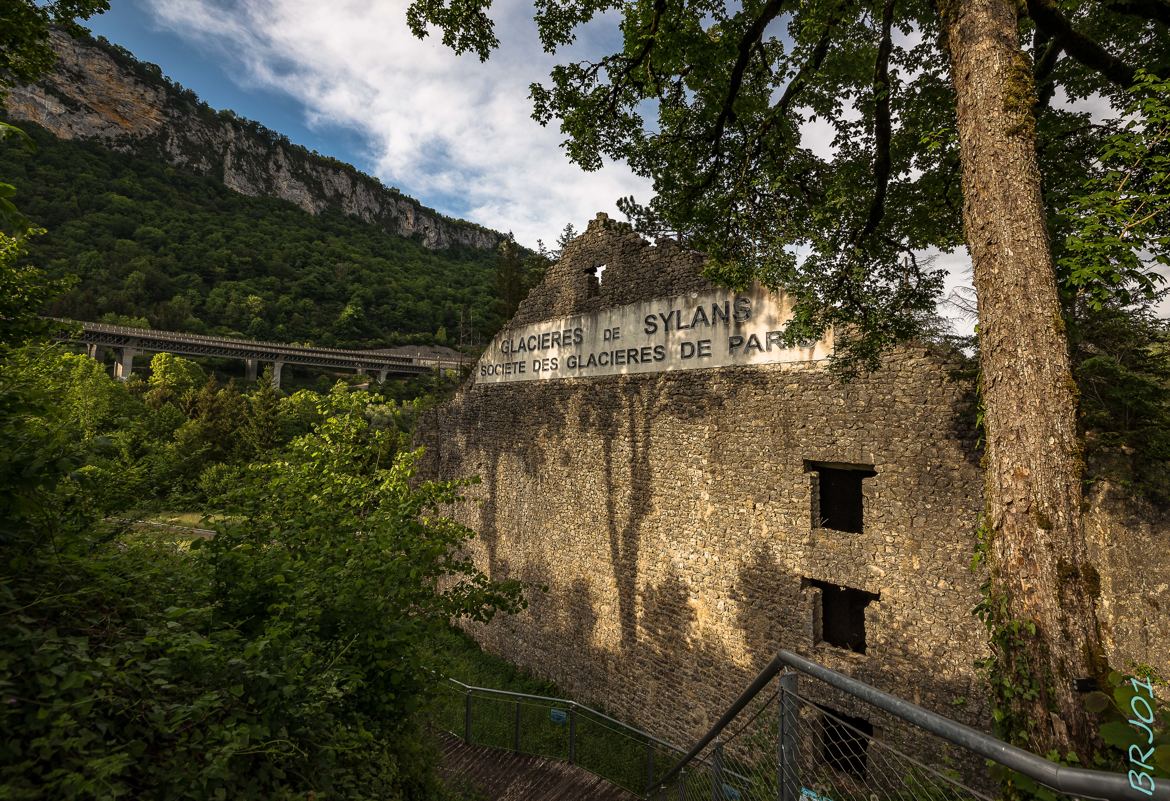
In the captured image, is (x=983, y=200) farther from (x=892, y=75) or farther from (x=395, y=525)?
→ (x=395, y=525)

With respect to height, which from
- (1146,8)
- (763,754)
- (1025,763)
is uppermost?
(1146,8)

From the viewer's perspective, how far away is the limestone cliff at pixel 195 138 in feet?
268

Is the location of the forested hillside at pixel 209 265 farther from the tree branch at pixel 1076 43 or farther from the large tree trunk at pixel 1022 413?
the large tree trunk at pixel 1022 413

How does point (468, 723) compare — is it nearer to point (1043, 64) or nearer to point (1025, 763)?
point (1025, 763)

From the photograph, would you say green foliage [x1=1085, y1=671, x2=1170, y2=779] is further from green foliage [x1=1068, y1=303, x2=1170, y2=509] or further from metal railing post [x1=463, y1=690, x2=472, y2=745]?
metal railing post [x1=463, y1=690, x2=472, y2=745]

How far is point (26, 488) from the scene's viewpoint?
2.57 metres

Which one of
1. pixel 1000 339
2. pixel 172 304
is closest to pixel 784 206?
pixel 1000 339

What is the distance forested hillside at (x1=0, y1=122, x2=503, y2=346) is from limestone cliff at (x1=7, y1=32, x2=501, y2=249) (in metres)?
7.54

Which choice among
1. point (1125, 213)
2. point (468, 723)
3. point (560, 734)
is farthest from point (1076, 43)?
point (468, 723)

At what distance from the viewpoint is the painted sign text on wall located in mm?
8617

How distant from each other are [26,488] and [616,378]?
29.3 ft

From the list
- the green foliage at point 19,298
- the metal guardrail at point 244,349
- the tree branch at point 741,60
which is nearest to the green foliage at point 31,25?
the green foliage at point 19,298

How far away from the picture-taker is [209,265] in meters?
66.1

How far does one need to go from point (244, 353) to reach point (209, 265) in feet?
78.6
